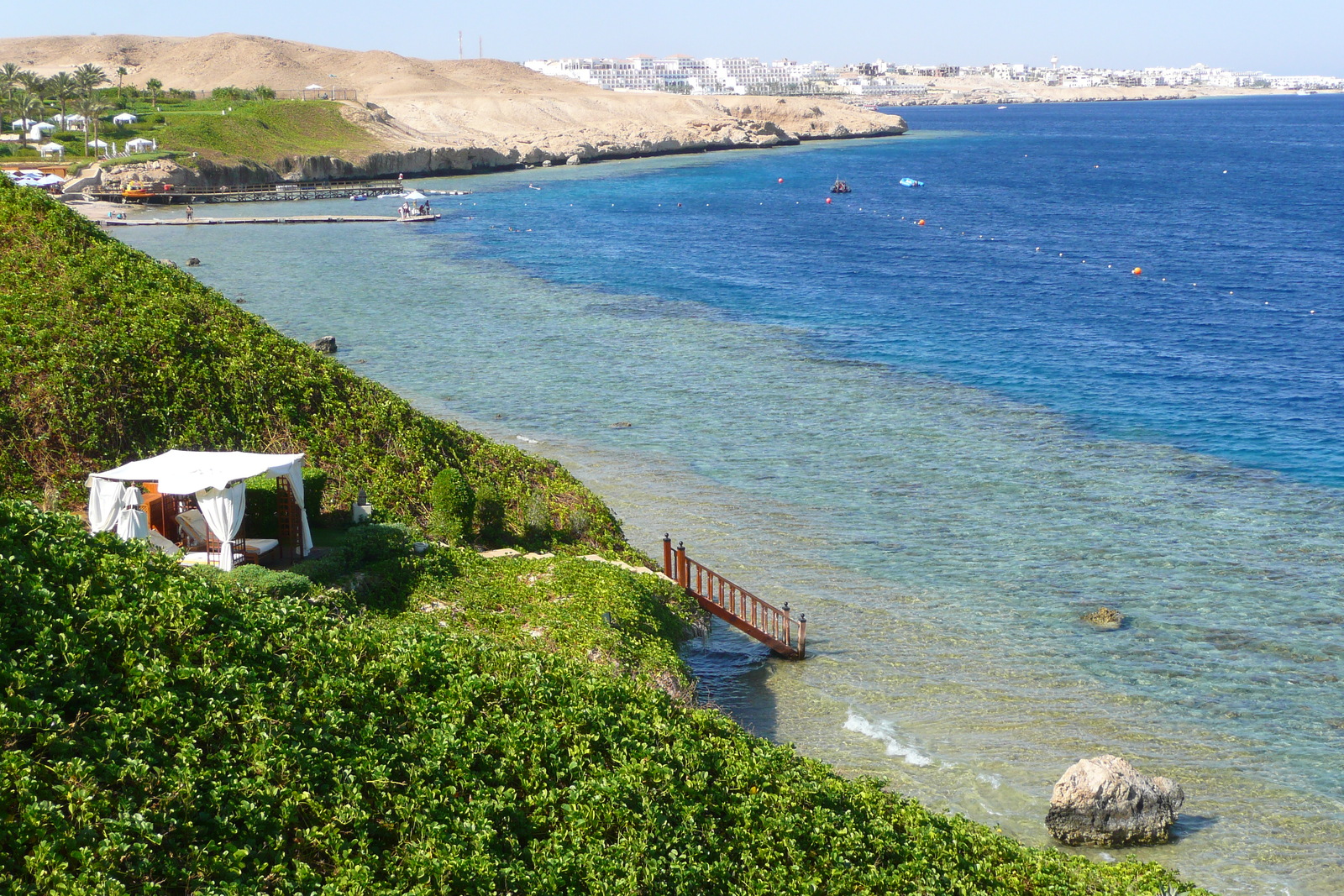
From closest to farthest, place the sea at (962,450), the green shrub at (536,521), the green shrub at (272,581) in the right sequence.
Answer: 1. the green shrub at (272,581)
2. the sea at (962,450)
3. the green shrub at (536,521)

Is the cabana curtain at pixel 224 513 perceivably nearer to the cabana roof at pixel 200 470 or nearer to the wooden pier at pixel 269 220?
the cabana roof at pixel 200 470

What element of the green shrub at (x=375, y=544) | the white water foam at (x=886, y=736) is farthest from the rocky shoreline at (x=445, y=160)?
the white water foam at (x=886, y=736)

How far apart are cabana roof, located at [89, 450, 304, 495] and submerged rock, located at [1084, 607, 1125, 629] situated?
52.4 feet

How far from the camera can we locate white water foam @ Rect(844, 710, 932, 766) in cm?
1764

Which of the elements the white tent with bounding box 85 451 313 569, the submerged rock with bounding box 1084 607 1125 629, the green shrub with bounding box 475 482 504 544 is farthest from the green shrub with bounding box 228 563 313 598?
the submerged rock with bounding box 1084 607 1125 629

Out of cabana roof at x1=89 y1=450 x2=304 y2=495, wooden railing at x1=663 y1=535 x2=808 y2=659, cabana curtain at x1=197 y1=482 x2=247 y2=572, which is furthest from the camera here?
wooden railing at x1=663 y1=535 x2=808 y2=659

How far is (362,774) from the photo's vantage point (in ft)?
33.6

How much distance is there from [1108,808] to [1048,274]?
58863 mm

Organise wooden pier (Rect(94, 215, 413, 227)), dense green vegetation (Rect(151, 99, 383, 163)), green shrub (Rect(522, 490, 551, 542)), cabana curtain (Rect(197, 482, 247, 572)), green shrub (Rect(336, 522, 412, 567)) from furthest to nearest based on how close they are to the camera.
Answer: dense green vegetation (Rect(151, 99, 383, 163)) → wooden pier (Rect(94, 215, 413, 227)) → green shrub (Rect(522, 490, 551, 542)) → green shrub (Rect(336, 522, 412, 567)) → cabana curtain (Rect(197, 482, 247, 572))

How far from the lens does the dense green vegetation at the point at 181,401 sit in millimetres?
20938

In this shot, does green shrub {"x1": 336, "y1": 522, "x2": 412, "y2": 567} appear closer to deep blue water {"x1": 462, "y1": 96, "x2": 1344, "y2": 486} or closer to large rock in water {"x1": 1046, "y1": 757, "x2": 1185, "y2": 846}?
large rock in water {"x1": 1046, "y1": 757, "x2": 1185, "y2": 846}

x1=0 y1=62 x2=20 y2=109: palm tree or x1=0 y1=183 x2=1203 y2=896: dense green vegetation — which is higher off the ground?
x1=0 y1=62 x2=20 y2=109: palm tree

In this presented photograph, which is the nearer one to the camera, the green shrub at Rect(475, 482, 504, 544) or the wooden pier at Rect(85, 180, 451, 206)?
the green shrub at Rect(475, 482, 504, 544)

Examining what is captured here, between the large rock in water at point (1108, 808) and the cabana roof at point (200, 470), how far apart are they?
43.3 feet
